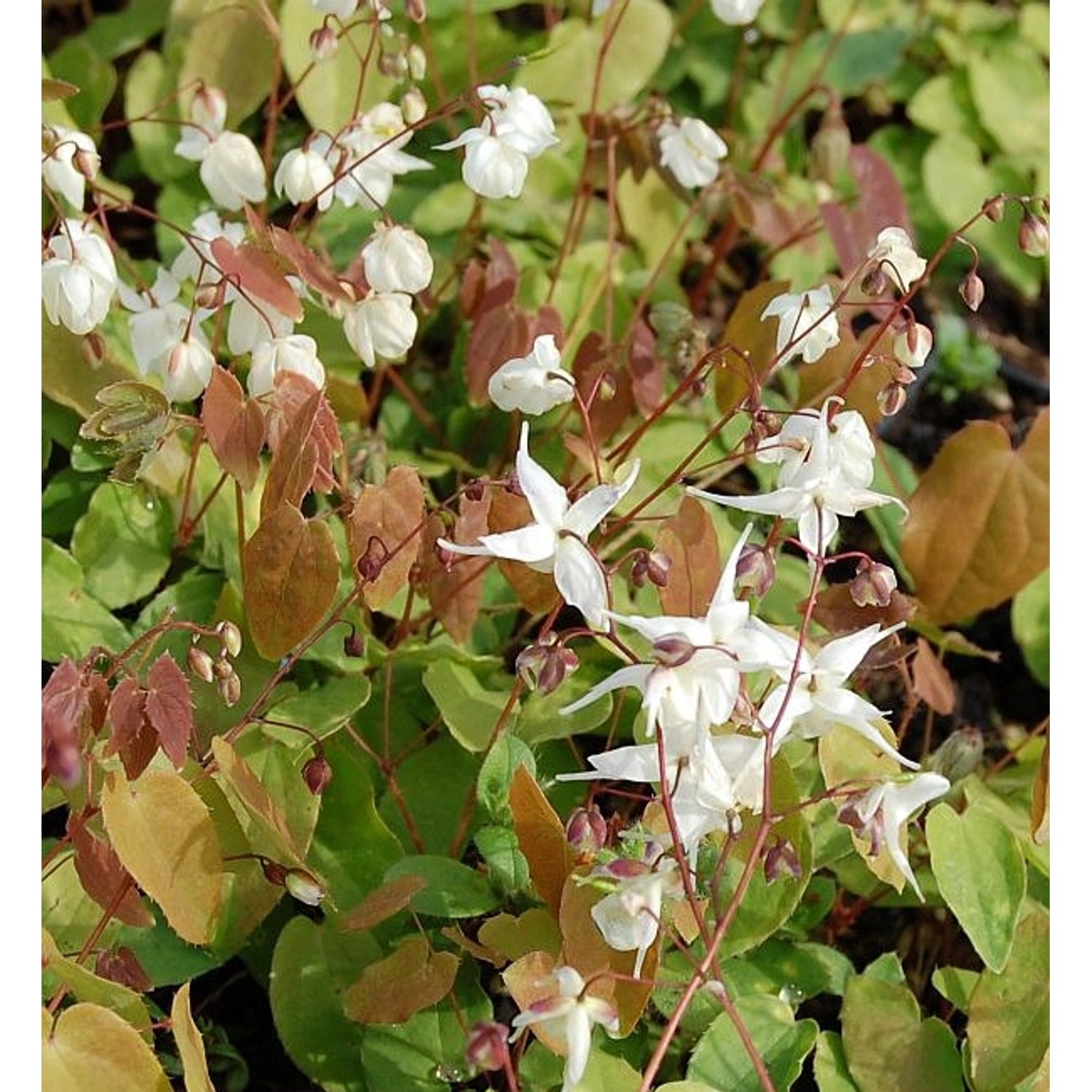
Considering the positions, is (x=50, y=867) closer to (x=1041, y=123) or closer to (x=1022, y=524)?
(x=1022, y=524)

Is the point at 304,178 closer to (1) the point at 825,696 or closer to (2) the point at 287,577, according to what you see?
(2) the point at 287,577

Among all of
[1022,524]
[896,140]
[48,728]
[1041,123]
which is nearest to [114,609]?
[48,728]

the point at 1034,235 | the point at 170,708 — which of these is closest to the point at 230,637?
the point at 170,708

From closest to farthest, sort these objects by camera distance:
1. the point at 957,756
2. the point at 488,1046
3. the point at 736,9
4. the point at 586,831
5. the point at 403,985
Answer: the point at 488,1046, the point at 586,831, the point at 403,985, the point at 957,756, the point at 736,9

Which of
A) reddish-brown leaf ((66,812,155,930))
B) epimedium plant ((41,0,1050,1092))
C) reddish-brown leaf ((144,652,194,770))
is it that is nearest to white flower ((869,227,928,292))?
epimedium plant ((41,0,1050,1092))

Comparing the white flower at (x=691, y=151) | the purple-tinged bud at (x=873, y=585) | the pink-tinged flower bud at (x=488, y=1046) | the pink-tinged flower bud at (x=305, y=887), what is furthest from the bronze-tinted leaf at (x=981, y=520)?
the pink-tinged flower bud at (x=488, y=1046)

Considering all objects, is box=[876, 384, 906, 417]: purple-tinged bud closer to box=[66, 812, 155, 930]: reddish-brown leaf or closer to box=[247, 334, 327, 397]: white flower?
box=[247, 334, 327, 397]: white flower

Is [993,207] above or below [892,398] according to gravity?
above
